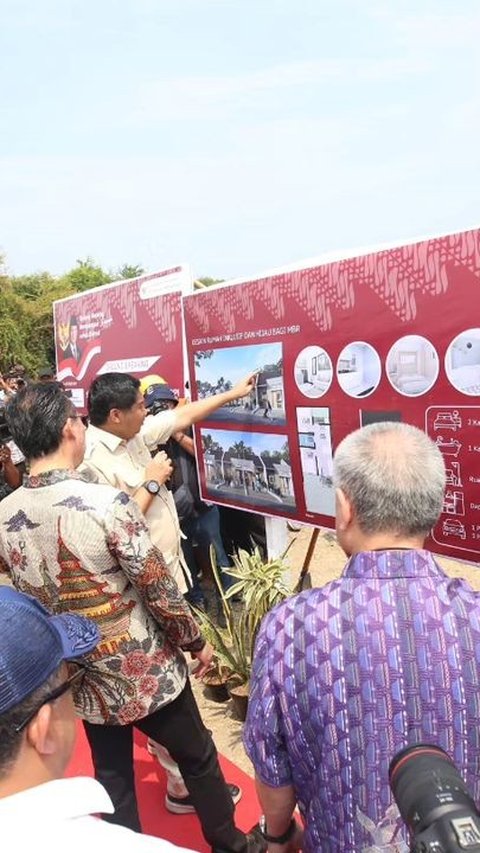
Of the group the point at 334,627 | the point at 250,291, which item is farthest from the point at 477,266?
the point at 334,627

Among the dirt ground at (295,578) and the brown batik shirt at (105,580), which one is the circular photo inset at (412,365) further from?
the brown batik shirt at (105,580)

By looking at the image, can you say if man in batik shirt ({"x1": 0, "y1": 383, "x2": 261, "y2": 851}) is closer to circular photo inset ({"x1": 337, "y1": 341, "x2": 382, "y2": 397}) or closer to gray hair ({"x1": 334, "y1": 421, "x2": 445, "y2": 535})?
gray hair ({"x1": 334, "y1": 421, "x2": 445, "y2": 535})

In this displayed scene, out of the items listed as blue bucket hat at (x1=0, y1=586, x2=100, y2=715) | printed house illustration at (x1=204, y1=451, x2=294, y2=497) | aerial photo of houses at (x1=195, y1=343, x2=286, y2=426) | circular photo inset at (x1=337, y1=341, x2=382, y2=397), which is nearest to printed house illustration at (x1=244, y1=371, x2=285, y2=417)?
aerial photo of houses at (x1=195, y1=343, x2=286, y2=426)

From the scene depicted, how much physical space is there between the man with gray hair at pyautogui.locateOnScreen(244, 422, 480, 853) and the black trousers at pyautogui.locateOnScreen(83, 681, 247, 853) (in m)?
0.85

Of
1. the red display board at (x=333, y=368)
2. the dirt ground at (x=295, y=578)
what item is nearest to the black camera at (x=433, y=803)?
the red display board at (x=333, y=368)

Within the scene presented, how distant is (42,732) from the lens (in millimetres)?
978

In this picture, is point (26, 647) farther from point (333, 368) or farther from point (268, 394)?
point (268, 394)

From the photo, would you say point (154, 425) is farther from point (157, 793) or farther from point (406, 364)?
point (157, 793)

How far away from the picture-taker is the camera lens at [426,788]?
29.6 inches

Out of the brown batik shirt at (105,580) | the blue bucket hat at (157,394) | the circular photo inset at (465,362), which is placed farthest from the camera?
the blue bucket hat at (157,394)

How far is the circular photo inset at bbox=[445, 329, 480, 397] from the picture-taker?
2307mm

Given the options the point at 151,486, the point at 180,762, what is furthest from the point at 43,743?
the point at 151,486

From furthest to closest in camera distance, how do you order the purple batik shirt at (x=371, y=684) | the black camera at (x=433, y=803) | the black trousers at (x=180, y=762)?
1. the black trousers at (x=180, y=762)
2. the purple batik shirt at (x=371, y=684)
3. the black camera at (x=433, y=803)

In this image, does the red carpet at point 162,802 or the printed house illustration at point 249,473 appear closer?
the red carpet at point 162,802
